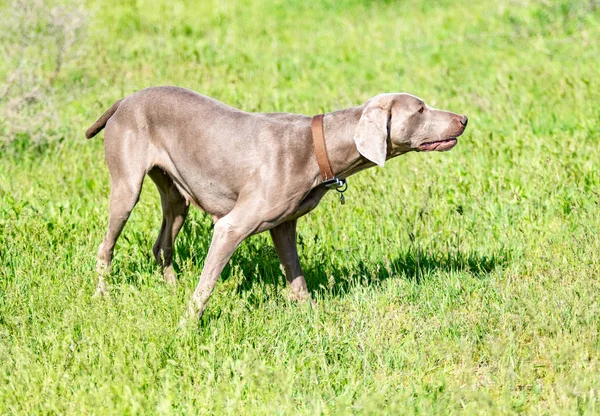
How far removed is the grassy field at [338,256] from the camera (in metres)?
4.06

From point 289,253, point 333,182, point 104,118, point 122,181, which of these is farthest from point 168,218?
point 333,182

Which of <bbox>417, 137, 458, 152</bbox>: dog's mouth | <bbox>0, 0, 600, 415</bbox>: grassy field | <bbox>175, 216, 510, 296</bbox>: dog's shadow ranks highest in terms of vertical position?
<bbox>417, 137, 458, 152</bbox>: dog's mouth

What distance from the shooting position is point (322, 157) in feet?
15.8

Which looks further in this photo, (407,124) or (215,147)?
(215,147)

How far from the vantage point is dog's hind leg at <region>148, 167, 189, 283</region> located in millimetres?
5652

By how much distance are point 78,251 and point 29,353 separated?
1.56m

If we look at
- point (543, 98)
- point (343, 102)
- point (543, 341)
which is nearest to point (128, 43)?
point (343, 102)

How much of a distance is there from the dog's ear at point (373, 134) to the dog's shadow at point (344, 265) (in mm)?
871

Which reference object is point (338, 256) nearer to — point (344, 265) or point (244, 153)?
point (344, 265)

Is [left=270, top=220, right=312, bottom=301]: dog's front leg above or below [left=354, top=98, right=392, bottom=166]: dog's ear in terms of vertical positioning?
below

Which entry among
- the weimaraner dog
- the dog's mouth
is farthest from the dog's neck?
the dog's mouth

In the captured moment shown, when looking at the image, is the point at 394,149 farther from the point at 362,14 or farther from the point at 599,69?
the point at 362,14

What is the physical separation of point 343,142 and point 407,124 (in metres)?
0.37

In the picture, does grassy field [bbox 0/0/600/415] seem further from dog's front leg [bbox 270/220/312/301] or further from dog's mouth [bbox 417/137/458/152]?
dog's mouth [bbox 417/137/458/152]
